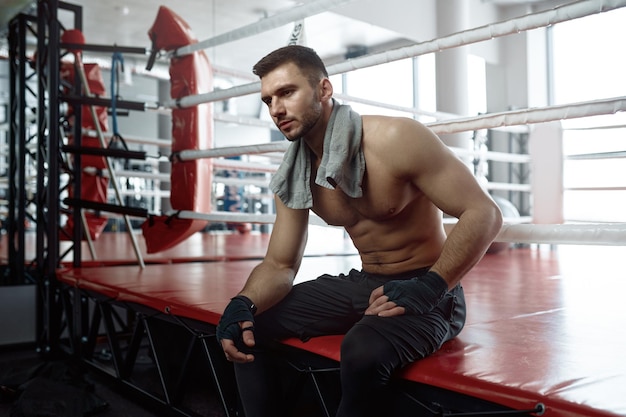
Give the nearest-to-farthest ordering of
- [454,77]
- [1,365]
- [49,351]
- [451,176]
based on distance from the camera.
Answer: [451,176]
[1,365]
[49,351]
[454,77]

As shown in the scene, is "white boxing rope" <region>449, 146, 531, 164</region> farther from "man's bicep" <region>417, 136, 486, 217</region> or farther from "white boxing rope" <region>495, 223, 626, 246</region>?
"man's bicep" <region>417, 136, 486, 217</region>

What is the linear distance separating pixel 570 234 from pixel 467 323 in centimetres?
34

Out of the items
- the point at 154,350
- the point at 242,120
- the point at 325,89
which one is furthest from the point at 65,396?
the point at 242,120

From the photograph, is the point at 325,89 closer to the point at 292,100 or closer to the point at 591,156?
the point at 292,100

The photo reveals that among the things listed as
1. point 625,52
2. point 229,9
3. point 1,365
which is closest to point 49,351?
point 1,365

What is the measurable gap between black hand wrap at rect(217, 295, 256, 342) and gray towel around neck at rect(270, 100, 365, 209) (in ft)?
0.88

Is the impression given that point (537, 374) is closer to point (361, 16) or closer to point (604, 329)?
point (604, 329)

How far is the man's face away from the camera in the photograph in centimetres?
138

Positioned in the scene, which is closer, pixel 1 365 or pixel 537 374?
pixel 537 374

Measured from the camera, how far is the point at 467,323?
1.50 meters

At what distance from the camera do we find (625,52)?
587 centimetres

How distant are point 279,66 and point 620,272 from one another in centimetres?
225

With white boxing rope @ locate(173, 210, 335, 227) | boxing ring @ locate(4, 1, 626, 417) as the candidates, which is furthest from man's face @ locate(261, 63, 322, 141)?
white boxing rope @ locate(173, 210, 335, 227)

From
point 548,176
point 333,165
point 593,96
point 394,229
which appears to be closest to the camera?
point 333,165
